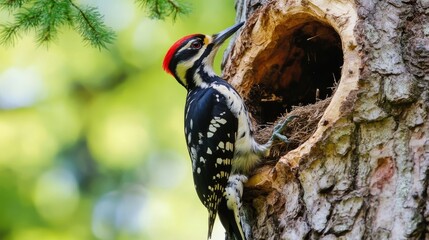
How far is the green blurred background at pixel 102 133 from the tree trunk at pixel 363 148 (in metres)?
2.29

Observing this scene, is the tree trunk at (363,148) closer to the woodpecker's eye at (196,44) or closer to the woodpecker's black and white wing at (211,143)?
the woodpecker's black and white wing at (211,143)

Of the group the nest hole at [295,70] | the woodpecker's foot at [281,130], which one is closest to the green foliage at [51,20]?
the nest hole at [295,70]

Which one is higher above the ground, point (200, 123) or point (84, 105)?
point (84, 105)

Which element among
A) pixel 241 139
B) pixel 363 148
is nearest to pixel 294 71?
pixel 241 139

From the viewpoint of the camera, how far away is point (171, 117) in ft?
18.9

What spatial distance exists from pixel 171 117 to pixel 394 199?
3.24 meters

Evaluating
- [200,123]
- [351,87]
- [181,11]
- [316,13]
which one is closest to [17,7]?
[181,11]

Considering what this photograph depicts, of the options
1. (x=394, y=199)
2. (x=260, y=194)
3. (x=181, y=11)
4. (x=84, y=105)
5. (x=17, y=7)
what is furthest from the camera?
(x=84, y=105)

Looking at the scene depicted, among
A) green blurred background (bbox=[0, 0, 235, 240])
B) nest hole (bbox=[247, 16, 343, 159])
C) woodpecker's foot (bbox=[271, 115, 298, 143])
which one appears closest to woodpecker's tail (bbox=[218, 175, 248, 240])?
woodpecker's foot (bbox=[271, 115, 298, 143])

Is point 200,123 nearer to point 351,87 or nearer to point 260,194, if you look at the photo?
point 260,194

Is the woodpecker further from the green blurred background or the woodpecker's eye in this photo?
the green blurred background

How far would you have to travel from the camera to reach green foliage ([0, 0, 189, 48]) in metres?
3.63

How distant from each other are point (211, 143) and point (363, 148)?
3.25 feet

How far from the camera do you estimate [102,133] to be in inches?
236
